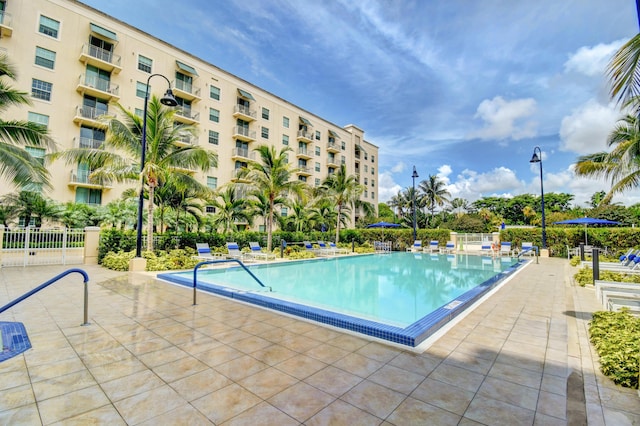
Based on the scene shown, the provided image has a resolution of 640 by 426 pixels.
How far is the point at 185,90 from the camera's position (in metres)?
26.7

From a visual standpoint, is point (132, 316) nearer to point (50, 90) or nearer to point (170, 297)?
point (170, 297)

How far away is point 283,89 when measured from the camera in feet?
112

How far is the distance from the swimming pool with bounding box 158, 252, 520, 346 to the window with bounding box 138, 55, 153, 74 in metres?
20.5

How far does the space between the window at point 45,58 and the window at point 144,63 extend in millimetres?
5305

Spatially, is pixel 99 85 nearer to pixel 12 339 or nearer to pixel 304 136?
pixel 304 136

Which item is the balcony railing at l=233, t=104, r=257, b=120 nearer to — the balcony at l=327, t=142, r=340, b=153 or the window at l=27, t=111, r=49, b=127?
the balcony at l=327, t=142, r=340, b=153

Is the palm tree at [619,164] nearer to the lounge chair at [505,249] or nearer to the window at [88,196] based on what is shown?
the lounge chair at [505,249]

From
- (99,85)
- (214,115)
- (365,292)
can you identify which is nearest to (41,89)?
(99,85)

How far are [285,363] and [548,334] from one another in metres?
4.20

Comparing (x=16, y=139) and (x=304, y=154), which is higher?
(x=304, y=154)

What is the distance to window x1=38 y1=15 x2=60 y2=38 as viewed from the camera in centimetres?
1970

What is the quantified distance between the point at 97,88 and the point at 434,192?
38.9 metres

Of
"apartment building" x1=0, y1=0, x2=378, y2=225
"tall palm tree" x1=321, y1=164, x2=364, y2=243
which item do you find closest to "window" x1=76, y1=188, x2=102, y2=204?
"apartment building" x1=0, y1=0, x2=378, y2=225

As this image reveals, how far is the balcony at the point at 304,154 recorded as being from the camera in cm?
3720
